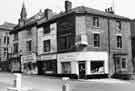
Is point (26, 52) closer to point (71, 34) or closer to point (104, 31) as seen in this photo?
point (71, 34)

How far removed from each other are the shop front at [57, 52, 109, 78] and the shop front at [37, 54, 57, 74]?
2.32 metres

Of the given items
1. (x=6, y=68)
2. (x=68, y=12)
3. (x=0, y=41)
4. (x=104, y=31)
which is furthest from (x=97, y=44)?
(x=0, y=41)

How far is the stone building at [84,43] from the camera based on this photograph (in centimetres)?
2784

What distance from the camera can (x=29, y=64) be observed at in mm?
36312

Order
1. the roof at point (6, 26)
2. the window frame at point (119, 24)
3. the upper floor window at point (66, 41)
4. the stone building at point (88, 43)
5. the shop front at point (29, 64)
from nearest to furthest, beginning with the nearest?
the stone building at point (88, 43)
the upper floor window at point (66, 41)
the window frame at point (119, 24)
the shop front at point (29, 64)
the roof at point (6, 26)

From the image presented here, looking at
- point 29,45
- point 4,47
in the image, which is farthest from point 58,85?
point 4,47

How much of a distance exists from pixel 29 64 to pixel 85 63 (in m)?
12.7

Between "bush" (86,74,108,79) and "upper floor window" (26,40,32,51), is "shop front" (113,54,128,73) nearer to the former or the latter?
"bush" (86,74,108,79)

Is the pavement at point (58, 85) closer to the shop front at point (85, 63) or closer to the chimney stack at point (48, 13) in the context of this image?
the shop front at point (85, 63)

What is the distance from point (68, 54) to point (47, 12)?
10.4 m

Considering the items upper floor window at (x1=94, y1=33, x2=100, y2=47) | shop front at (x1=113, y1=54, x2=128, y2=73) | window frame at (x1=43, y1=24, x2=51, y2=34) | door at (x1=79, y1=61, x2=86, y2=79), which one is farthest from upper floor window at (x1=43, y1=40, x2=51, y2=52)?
shop front at (x1=113, y1=54, x2=128, y2=73)

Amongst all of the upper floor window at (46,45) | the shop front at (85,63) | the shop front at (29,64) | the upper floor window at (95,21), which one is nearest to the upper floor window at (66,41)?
the shop front at (85,63)

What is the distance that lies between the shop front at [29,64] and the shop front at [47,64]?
1.22 meters

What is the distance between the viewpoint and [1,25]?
5178 cm
